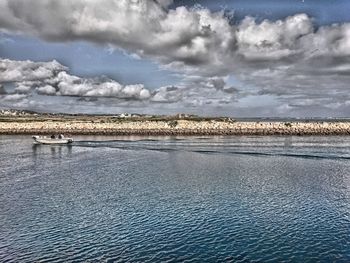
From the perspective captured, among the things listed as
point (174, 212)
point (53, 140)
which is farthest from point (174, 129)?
point (174, 212)

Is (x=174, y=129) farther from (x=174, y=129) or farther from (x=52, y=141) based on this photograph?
(x=52, y=141)

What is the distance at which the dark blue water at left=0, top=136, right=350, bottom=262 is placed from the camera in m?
25.2

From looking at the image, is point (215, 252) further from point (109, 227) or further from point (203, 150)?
point (203, 150)

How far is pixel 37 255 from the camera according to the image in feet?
79.5

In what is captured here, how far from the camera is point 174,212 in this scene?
33906 mm

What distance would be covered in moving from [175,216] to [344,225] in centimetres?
1261

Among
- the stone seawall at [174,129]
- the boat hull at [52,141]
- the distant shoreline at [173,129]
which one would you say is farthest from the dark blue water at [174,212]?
the stone seawall at [174,129]

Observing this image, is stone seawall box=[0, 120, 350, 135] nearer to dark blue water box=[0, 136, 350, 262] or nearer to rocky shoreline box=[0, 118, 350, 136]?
rocky shoreline box=[0, 118, 350, 136]

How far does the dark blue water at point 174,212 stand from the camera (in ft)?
82.6

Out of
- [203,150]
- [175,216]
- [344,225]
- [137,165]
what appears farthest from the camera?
[203,150]

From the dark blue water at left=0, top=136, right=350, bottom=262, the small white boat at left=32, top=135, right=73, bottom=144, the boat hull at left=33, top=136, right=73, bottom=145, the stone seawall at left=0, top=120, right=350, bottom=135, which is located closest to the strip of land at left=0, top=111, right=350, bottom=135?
the stone seawall at left=0, top=120, right=350, bottom=135

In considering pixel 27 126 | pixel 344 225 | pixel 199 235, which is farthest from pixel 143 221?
pixel 27 126

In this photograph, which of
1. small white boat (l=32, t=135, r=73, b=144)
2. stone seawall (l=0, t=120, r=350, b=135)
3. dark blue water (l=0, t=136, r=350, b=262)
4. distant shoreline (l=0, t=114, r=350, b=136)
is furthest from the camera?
stone seawall (l=0, t=120, r=350, b=135)

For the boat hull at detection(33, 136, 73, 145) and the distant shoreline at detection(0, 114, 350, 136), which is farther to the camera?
the distant shoreline at detection(0, 114, 350, 136)
